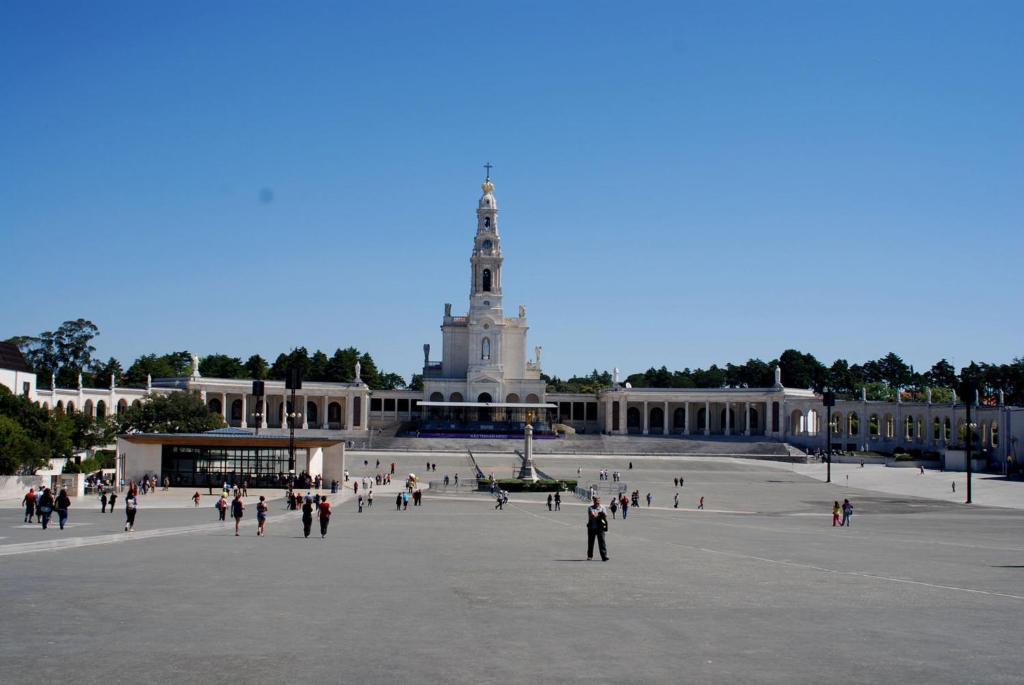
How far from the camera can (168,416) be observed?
7662 centimetres

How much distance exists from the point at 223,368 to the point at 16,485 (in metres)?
98.6

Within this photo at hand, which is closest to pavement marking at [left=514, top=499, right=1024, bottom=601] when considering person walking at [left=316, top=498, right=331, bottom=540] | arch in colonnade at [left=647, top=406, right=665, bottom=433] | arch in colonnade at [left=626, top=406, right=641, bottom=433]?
person walking at [left=316, top=498, right=331, bottom=540]

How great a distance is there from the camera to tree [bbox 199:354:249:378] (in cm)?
14062

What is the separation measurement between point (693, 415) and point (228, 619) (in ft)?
370

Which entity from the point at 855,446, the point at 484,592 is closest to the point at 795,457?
the point at 855,446

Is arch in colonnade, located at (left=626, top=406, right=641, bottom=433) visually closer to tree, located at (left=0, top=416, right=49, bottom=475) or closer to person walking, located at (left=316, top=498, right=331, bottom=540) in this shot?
tree, located at (left=0, top=416, right=49, bottom=475)

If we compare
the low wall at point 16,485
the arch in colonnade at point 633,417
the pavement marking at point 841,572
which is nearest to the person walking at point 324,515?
the pavement marking at point 841,572

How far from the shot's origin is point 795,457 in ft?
293

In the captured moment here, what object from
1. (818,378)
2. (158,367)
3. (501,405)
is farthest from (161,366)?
(818,378)

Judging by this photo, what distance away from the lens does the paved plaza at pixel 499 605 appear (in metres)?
11.5

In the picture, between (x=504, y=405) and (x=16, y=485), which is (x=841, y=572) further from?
(x=504, y=405)

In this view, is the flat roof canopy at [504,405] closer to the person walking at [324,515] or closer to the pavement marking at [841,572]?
the pavement marking at [841,572]

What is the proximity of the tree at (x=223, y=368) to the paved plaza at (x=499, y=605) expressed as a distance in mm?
110196

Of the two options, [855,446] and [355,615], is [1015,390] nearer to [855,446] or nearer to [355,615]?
[855,446]
